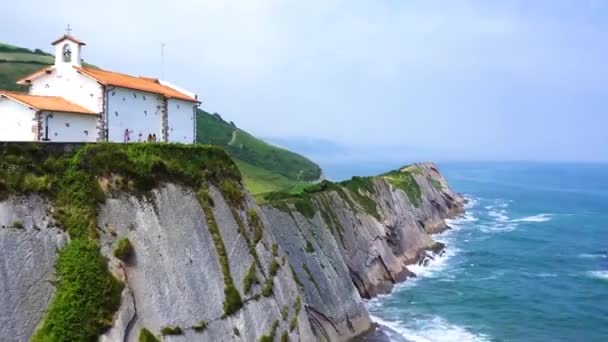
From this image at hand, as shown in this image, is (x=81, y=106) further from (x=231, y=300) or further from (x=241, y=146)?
(x=241, y=146)

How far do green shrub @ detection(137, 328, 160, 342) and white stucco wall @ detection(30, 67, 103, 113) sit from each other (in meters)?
14.6

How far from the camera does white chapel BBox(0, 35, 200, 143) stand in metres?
32.2

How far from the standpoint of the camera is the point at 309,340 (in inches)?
1545

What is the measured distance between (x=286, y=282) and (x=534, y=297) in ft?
118

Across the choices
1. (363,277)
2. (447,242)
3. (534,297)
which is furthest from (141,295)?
(447,242)

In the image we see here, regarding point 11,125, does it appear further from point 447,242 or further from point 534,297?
point 447,242

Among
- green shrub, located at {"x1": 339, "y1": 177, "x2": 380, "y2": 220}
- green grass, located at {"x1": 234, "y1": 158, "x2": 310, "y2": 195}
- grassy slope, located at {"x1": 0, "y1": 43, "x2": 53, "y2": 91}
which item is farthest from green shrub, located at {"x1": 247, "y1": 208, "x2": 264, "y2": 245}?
grassy slope, located at {"x1": 0, "y1": 43, "x2": 53, "y2": 91}

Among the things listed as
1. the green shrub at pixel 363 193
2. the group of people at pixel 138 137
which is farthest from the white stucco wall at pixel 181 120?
the green shrub at pixel 363 193

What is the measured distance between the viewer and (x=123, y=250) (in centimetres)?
2869

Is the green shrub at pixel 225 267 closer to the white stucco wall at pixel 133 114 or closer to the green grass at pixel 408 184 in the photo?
the white stucco wall at pixel 133 114

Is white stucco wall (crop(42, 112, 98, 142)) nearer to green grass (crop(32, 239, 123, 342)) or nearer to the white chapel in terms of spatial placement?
the white chapel

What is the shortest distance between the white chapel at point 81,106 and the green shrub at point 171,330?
12.6 meters

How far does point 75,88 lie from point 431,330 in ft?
118

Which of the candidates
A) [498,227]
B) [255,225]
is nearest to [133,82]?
[255,225]
